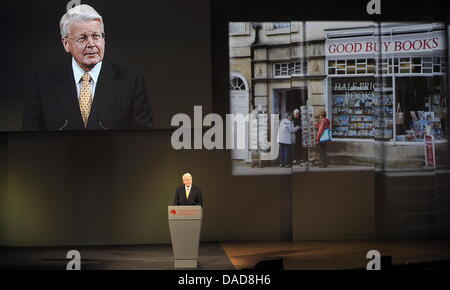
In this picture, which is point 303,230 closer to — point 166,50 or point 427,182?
point 427,182

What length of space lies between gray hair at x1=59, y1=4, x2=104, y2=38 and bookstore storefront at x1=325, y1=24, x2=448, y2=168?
3830 millimetres

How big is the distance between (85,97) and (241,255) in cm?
350

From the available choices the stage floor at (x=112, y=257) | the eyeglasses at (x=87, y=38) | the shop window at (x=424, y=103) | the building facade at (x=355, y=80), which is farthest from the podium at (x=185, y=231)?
the shop window at (x=424, y=103)

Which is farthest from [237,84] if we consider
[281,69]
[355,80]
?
[355,80]

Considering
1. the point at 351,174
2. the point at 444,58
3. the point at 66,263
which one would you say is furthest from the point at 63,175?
the point at 444,58

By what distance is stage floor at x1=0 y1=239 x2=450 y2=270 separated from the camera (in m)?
10.7

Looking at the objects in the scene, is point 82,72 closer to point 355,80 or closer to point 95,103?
point 95,103

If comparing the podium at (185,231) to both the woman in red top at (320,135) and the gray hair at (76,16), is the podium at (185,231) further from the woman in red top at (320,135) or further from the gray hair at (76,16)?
the gray hair at (76,16)

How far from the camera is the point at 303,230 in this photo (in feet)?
43.1

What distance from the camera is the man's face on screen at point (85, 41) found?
12.3m

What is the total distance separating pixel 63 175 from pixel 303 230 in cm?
406

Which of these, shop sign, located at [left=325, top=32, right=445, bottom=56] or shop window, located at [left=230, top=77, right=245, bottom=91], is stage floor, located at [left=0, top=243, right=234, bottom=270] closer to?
shop window, located at [left=230, top=77, right=245, bottom=91]

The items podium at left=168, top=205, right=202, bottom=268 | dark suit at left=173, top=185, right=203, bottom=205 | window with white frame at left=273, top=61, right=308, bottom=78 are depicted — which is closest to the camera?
podium at left=168, top=205, right=202, bottom=268

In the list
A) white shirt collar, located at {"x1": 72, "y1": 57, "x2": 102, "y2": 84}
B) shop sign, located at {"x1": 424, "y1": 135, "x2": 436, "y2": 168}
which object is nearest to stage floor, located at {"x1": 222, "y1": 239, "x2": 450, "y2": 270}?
shop sign, located at {"x1": 424, "y1": 135, "x2": 436, "y2": 168}
